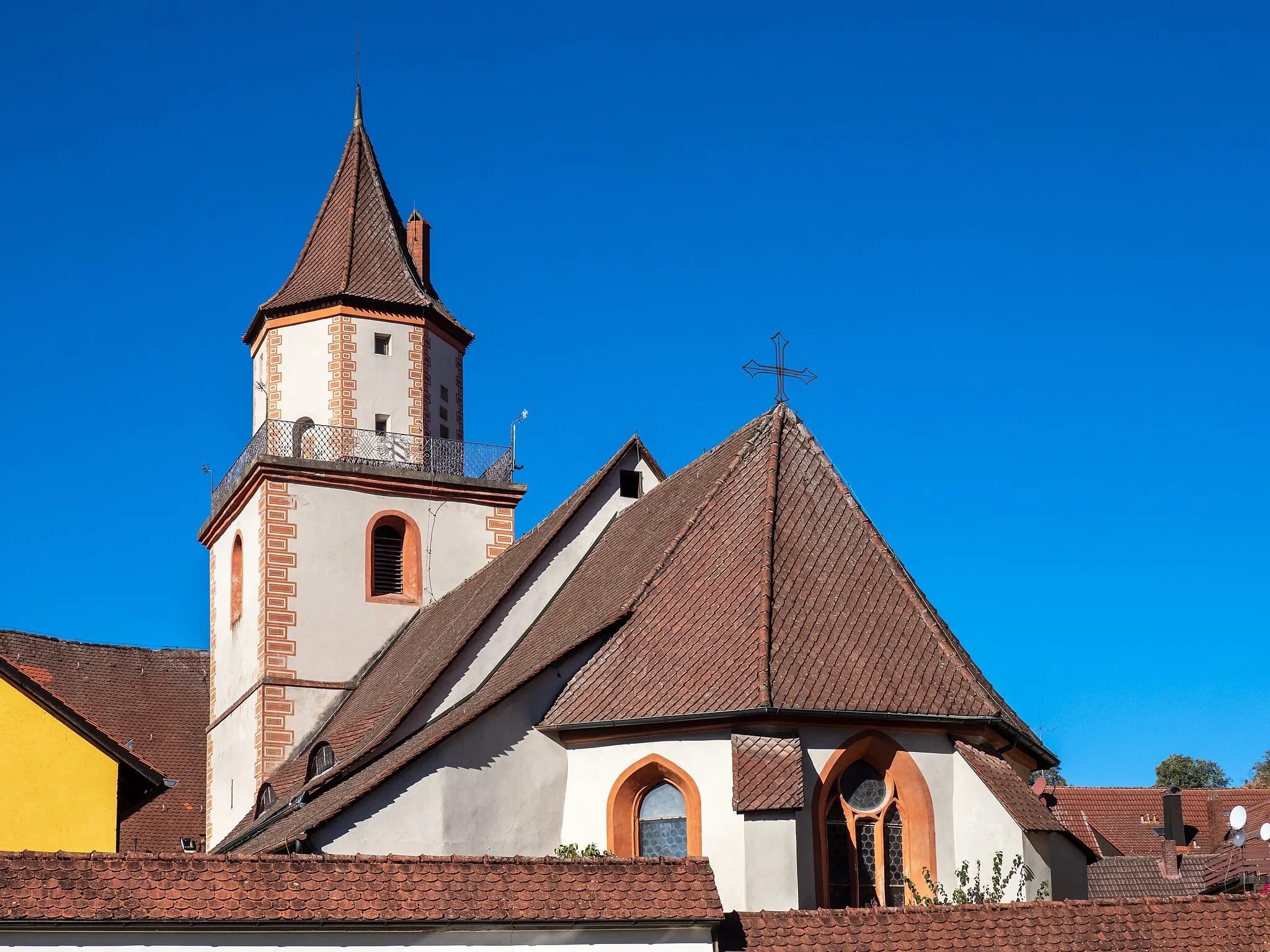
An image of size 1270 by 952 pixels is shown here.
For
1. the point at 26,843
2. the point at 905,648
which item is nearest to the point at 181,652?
the point at 26,843

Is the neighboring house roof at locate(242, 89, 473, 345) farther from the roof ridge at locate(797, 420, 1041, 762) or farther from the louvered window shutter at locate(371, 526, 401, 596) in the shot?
the roof ridge at locate(797, 420, 1041, 762)

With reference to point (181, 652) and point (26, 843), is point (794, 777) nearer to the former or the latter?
point (26, 843)

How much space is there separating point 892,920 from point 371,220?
21.9 m

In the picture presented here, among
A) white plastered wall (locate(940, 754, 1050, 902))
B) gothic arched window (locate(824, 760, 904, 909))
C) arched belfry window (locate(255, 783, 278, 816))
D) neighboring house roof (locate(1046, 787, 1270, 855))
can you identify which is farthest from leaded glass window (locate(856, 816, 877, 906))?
neighboring house roof (locate(1046, 787, 1270, 855))

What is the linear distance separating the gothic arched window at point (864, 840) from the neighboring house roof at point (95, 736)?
7.60 metres

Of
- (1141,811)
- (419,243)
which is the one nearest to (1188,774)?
(1141,811)

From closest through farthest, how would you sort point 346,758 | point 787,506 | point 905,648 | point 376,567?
point 905,648, point 787,506, point 346,758, point 376,567

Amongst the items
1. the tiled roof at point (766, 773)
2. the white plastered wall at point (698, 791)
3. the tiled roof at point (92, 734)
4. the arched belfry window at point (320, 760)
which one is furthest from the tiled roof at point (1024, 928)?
the arched belfry window at point (320, 760)

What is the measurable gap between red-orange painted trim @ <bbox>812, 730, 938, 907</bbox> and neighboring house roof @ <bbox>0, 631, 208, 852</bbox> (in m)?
20.8

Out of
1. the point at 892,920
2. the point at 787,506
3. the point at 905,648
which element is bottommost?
the point at 892,920

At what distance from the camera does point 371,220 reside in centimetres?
3397

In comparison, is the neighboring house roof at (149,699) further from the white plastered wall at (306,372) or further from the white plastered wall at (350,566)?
the white plastered wall at (306,372)

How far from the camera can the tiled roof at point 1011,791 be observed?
63.1 ft

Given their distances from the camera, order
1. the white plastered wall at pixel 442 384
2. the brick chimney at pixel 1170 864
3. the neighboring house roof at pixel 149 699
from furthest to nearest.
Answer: the neighboring house roof at pixel 149 699 < the brick chimney at pixel 1170 864 < the white plastered wall at pixel 442 384
